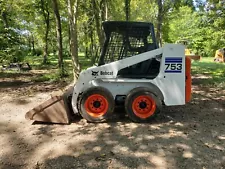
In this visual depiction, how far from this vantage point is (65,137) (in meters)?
4.18

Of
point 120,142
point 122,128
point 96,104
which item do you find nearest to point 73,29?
point 96,104

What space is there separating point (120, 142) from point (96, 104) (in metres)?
1.25

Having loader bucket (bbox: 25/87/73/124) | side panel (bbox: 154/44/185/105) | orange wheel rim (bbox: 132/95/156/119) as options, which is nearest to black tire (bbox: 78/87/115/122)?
loader bucket (bbox: 25/87/73/124)

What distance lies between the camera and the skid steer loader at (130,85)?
4.82m

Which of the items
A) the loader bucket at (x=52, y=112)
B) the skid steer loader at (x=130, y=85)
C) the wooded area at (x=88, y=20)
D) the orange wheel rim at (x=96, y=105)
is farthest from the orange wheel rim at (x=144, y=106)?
the wooded area at (x=88, y=20)

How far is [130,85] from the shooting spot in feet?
16.3

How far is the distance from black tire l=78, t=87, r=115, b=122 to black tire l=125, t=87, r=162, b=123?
0.38 m

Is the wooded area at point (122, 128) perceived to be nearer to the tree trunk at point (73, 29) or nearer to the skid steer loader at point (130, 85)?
the skid steer loader at point (130, 85)

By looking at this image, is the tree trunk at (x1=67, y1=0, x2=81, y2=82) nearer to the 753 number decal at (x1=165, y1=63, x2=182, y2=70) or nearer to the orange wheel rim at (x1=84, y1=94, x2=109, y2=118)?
the orange wheel rim at (x1=84, y1=94, x2=109, y2=118)

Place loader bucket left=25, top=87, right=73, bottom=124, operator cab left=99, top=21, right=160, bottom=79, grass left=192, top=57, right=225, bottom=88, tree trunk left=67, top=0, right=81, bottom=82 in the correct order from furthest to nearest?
1. grass left=192, top=57, right=225, bottom=88
2. tree trunk left=67, top=0, right=81, bottom=82
3. operator cab left=99, top=21, right=160, bottom=79
4. loader bucket left=25, top=87, right=73, bottom=124

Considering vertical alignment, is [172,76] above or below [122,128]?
above

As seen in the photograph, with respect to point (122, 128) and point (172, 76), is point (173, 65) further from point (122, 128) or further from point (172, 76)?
point (122, 128)

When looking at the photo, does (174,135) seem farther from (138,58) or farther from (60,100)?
(60,100)

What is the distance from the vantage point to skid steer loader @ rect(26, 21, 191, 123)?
4.82 metres
